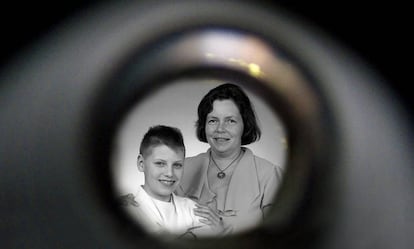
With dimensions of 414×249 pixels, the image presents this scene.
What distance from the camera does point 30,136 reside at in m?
0.60

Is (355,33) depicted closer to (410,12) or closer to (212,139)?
(410,12)

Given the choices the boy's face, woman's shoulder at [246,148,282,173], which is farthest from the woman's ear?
woman's shoulder at [246,148,282,173]

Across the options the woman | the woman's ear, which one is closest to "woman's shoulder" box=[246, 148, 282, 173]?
the woman

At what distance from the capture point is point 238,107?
2.05 feet

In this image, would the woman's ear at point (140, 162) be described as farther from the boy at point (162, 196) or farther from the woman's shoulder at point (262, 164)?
the woman's shoulder at point (262, 164)

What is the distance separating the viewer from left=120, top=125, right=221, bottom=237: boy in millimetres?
592

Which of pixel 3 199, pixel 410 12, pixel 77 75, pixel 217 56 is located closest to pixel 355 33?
pixel 410 12

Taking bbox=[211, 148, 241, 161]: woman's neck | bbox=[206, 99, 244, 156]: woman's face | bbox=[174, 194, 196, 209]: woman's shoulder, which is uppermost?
bbox=[206, 99, 244, 156]: woman's face

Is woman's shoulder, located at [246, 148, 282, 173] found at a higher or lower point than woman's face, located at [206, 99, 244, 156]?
lower

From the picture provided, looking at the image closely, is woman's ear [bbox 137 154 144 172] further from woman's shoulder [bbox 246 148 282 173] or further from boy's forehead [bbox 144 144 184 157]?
woman's shoulder [bbox 246 148 282 173]

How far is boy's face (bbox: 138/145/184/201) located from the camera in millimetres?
595

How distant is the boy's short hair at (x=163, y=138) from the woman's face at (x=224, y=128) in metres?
0.03

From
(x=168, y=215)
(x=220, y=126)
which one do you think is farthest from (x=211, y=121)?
(x=168, y=215)

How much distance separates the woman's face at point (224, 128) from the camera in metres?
0.62
